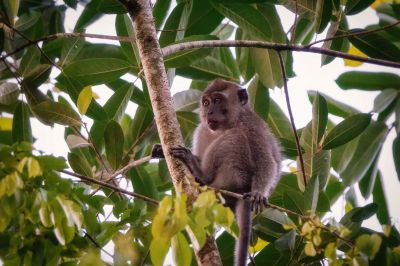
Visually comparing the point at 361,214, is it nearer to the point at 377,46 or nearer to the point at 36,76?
the point at 377,46

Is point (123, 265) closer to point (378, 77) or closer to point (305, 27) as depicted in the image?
point (378, 77)

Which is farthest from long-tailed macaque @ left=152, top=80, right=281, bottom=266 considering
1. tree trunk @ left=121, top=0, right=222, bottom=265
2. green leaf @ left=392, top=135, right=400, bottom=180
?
green leaf @ left=392, top=135, right=400, bottom=180

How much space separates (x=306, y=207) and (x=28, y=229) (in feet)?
8.13

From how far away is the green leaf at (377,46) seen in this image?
4883mm

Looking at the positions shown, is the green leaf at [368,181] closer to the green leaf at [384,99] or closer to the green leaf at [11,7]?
the green leaf at [384,99]

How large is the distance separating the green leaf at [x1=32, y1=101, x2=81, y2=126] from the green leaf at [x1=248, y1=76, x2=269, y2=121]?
2.17 metres

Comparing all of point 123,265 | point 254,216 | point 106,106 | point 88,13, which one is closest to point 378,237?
point 123,265

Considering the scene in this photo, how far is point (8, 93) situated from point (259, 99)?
264 centimetres

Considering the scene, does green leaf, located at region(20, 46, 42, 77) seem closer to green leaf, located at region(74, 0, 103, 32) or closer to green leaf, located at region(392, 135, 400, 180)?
green leaf, located at region(74, 0, 103, 32)

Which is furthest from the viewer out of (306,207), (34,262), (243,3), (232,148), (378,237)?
(232,148)

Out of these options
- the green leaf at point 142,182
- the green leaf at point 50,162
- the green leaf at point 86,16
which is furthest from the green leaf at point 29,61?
the green leaf at point 50,162

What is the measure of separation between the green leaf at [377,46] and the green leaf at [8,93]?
10.3 feet

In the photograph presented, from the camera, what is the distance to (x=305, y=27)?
18.9 ft

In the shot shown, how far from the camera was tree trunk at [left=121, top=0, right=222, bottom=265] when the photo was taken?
12.5 ft
